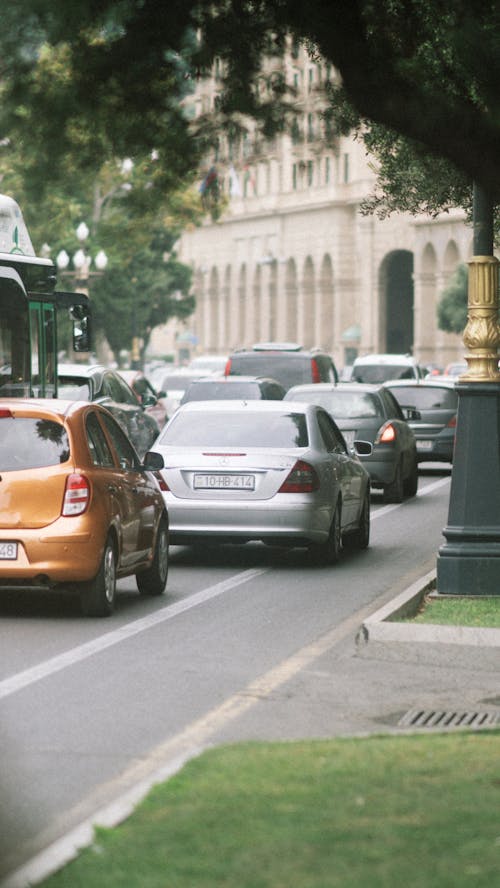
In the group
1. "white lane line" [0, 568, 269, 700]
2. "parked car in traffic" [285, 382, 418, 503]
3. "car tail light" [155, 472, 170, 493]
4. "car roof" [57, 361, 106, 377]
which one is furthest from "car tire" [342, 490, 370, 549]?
"car roof" [57, 361, 106, 377]

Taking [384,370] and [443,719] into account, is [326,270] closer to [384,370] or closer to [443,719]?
[384,370]

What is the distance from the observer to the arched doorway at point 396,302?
416 ft

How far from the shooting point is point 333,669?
10.9 m

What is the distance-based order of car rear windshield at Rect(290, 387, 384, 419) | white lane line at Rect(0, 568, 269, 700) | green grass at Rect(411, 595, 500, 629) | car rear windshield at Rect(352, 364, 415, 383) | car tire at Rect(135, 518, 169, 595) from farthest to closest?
car rear windshield at Rect(352, 364, 415, 383) → car rear windshield at Rect(290, 387, 384, 419) → car tire at Rect(135, 518, 169, 595) → green grass at Rect(411, 595, 500, 629) → white lane line at Rect(0, 568, 269, 700)

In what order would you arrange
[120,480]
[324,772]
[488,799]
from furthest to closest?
[120,480]
[324,772]
[488,799]

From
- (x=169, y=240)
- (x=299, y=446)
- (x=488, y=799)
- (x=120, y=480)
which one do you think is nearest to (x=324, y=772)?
(x=488, y=799)

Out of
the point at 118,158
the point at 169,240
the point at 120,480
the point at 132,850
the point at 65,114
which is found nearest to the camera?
the point at 132,850

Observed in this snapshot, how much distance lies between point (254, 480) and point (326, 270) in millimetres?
119838

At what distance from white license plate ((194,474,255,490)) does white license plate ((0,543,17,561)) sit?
13.9ft

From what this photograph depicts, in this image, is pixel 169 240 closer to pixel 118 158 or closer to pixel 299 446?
pixel 299 446

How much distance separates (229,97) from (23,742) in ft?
9.83

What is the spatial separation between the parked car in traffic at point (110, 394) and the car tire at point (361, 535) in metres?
6.05

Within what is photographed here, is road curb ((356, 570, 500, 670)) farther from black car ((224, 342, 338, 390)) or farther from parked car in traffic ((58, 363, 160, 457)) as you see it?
black car ((224, 342, 338, 390))

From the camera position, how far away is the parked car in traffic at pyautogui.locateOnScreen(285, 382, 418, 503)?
83.5 feet
